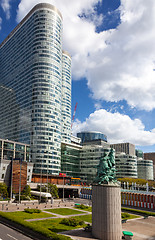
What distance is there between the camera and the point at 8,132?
17888 centimetres

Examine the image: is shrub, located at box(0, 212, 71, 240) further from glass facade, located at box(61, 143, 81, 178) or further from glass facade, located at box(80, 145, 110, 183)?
glass facade, located at box(80, 145, 110, 183)

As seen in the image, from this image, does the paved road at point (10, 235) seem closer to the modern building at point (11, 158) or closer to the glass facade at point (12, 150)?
the modern building at point (11, 158)

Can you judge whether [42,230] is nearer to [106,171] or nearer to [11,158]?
[106,171]

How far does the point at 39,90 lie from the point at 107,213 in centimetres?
12322

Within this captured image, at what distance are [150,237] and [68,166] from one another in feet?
426

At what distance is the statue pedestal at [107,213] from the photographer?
35.0 m

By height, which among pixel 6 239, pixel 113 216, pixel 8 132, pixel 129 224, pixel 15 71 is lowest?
pixel 129 224

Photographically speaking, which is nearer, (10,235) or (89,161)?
(10,235)

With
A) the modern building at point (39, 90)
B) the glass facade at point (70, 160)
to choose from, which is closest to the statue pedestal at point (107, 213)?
the modern building at point (39, 90)

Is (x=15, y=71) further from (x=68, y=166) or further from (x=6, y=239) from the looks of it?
(x=6, y=239)

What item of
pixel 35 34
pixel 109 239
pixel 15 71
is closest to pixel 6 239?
pixel 109 239

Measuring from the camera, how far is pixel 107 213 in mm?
35344

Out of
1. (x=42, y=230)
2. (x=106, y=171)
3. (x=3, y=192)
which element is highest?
(x=106, y=171)

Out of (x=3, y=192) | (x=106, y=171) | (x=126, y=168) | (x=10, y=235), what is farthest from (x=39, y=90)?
(x=10, y=235)
